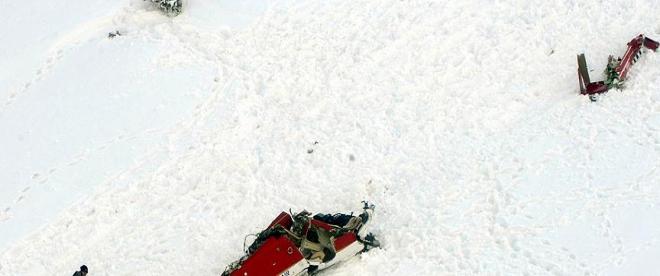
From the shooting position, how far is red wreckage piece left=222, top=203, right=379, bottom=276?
28.8 feet

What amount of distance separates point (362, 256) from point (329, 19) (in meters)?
6.28

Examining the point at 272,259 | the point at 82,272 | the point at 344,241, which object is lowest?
the point at 272,259

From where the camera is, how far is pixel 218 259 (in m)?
9.75

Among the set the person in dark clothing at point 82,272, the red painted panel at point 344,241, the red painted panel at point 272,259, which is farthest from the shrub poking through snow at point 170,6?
the red painted panel at point 344,241

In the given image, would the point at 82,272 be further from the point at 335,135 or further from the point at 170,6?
the point at 170,6

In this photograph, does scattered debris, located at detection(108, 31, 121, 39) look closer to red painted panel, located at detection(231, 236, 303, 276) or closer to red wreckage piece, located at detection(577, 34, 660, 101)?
red painted panel, located at detection(231, 236, 303, 276)

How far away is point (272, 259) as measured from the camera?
8.77m

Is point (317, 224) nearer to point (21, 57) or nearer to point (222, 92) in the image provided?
point (222, 92)

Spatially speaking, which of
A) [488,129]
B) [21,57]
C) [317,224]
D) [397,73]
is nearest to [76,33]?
[21,57]

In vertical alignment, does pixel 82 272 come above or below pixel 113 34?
below

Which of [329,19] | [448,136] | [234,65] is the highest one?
[329,19]

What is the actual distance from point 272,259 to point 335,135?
3386mm

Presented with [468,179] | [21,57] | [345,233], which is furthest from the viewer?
[21,57]

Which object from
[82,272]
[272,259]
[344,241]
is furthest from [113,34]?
[344,241]
